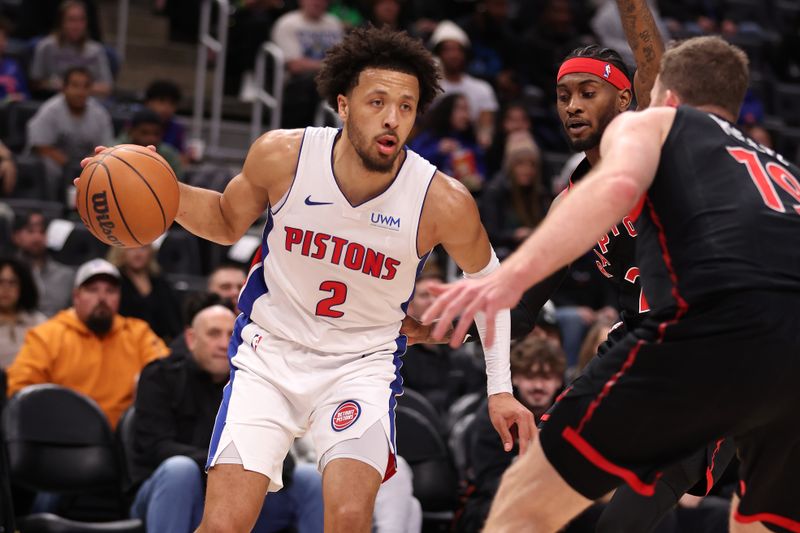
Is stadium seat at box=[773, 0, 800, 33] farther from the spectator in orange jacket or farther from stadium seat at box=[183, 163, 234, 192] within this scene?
the spectator in orange jacket

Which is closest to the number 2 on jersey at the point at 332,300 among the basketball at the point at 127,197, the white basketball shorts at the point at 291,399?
the white basketball shorts at the point at 291,399

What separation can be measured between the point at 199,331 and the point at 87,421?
0.82 m

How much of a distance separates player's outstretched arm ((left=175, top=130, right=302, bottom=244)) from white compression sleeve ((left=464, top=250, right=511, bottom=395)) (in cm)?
85

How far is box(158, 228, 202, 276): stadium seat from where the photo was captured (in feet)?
31.5

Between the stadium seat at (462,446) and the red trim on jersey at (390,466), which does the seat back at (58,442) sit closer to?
the stadium seat at (462,446)

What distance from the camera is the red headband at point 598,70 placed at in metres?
5.20

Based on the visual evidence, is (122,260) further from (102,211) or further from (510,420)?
(510,420)

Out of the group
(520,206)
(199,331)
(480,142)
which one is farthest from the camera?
(480,142)

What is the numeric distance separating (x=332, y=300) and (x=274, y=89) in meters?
7.06

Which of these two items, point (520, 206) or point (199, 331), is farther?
point (520, 206)

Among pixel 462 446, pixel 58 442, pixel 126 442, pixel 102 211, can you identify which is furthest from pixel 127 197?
pixel 462 446

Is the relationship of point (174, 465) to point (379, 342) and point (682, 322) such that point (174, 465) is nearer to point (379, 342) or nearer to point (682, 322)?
point (379, 342)

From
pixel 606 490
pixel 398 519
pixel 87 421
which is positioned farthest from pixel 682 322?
pixel 87 421

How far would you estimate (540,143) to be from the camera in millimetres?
12492
